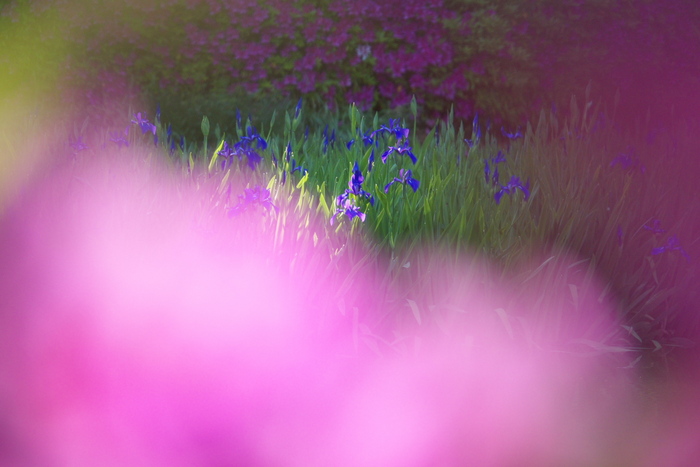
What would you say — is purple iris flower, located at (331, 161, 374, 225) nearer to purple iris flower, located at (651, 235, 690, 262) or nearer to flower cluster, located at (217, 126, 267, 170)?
flower cluster, located at (217, 126, 267, 170)

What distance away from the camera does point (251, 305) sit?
1848 mm

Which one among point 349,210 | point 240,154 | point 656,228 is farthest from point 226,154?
point 656,228

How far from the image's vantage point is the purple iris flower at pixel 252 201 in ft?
6.29

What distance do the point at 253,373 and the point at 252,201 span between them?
524mm

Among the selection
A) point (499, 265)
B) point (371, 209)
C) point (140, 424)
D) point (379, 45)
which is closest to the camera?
point (140, 424)

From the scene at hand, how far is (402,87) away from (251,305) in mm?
3395

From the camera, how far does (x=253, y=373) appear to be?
5.97ft

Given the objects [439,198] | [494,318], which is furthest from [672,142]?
[494,318]

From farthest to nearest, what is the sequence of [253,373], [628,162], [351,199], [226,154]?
1. [628,162]
2. [226,154]
3. [351,199]
4. [253,373]

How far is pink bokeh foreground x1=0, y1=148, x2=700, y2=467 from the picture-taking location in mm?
1773

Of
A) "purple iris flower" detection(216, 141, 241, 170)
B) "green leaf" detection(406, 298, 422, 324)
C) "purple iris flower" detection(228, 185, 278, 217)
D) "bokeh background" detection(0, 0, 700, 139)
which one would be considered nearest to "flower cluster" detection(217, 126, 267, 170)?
"purple iris flower" detection(216, 141, 241, 170)

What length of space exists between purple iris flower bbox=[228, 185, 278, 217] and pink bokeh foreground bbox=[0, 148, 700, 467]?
68 mm

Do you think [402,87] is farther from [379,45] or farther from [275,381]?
[275,381]

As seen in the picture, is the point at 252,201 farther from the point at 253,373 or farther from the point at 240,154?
the point at 240,154
